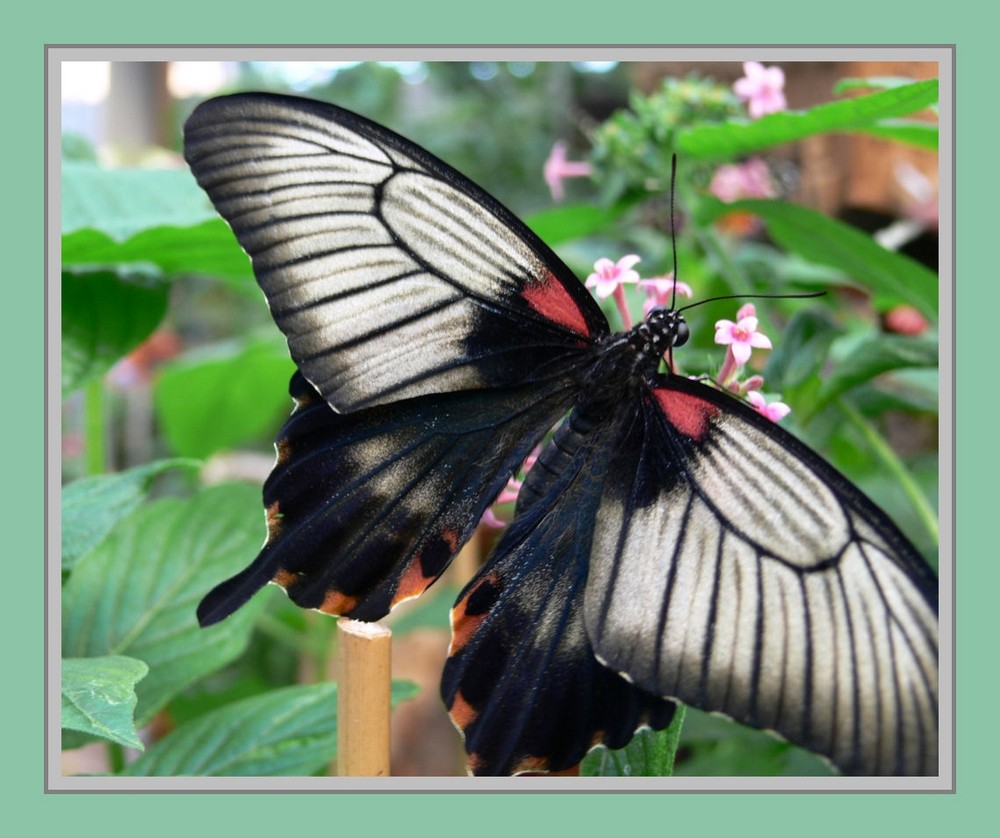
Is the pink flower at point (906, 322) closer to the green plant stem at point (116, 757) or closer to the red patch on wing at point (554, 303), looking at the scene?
the red patch on wing at point (554, 303)

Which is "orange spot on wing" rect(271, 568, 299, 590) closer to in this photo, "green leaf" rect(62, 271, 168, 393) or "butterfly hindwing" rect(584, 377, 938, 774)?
"butterfly hindwing" rect(584, 377, 938, 774)

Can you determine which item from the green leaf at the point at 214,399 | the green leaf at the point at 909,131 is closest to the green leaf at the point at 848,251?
the green leaf at the point at 909,131

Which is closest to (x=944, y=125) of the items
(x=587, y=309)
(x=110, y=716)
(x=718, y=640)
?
(x=587, y=309)

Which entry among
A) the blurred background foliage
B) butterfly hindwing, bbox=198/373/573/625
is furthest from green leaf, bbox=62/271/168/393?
butterfly hindwing, bbox=198/373/573/625

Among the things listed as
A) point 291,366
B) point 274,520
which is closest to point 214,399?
point 291,366

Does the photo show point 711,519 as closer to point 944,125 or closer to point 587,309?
point 587,309

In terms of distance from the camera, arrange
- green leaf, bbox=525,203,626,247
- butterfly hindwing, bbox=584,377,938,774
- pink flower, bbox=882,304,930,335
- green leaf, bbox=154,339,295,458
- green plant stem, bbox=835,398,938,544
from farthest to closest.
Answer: green leaf, bbox=154,339,295,458
pink flower, bbox=882,304,930,335
green leaf, bbox=525,203,626,247
green plant stem, bbox=835,398,938,544
butterfly hindwing, bbox=584,377,938,774
